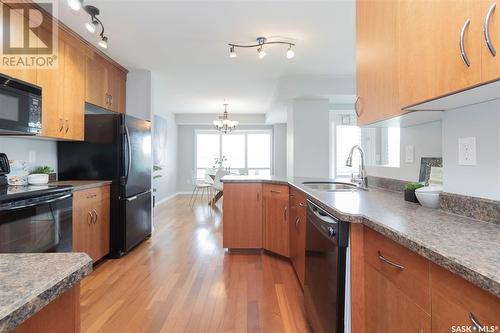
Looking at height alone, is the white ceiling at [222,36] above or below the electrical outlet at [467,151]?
above

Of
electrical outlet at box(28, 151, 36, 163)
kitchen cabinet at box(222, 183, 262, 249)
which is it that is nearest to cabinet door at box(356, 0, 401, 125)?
kitchen cabinet at box(222, 183, 262, 249)

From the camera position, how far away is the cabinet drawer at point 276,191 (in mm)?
2891

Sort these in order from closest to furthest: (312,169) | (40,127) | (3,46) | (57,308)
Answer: (57,308), (3,46), (40,127), (312,169)

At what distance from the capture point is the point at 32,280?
55 centimetres

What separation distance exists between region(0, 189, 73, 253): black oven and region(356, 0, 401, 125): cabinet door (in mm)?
2337

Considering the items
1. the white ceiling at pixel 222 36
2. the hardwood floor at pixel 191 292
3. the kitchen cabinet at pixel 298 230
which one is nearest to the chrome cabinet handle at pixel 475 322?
the hardwood floor at pixel 191 292

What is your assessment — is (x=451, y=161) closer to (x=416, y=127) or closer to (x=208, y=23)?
(x=416, y=127)

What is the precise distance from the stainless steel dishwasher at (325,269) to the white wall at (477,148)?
0.54 meters

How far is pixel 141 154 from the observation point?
352cm

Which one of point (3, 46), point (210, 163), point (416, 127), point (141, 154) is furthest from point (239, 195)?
point (210, 163)

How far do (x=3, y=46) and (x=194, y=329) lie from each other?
245cm

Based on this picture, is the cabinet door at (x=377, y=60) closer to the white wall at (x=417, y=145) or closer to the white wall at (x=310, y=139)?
the white wall at (x=417, y=145)

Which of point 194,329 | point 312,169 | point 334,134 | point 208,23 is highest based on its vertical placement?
point 208,23

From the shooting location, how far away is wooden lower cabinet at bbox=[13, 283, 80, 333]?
53 centimetres
